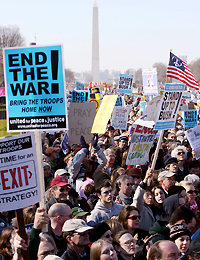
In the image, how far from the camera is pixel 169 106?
7.29 meters

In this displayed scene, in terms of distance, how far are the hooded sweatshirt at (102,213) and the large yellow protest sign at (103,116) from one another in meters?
2.56

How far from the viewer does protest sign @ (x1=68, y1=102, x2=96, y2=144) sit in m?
7.45

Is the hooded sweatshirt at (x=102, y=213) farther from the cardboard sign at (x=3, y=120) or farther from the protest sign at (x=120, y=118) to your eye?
the protest sign at (x=120, y=118)

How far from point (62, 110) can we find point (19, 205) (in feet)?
3.51

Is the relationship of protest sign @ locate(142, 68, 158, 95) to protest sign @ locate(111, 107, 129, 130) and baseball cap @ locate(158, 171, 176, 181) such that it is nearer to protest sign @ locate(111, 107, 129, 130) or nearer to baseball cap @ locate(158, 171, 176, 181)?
protest sign @ locate(111, 107, 129, 130)

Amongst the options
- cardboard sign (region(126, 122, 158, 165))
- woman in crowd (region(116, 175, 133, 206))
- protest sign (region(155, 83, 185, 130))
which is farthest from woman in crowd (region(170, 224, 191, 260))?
protest sign (region(155, 83, 185, 130))

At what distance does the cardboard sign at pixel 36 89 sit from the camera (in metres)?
3.93

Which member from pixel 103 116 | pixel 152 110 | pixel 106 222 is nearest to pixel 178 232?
pixel 106 222

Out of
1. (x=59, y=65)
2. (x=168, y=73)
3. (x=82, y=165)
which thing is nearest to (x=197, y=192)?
(x=82, y=165)

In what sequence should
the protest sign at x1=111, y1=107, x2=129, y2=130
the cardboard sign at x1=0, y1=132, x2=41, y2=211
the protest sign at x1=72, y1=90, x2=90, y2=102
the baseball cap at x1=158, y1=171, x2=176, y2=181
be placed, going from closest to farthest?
the cardboard sign at x1=0, y1=132, x2=41, y2=211, the baseball cap at x1=158, y1=171, x2=176, y2=181, the protest sign at x1=72, y1=90, x2=90, y2=102, the protest sign at x1=111, y1=107, x2=129, y2=130

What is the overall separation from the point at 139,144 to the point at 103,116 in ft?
4.61

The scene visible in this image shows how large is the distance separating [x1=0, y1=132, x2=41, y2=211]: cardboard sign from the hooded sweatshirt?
1130 millimetres

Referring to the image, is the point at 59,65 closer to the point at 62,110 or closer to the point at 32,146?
the point at 62,110

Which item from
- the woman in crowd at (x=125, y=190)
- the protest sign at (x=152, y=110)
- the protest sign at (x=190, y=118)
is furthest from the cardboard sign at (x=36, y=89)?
the protest sign at (x=190, y=118)
